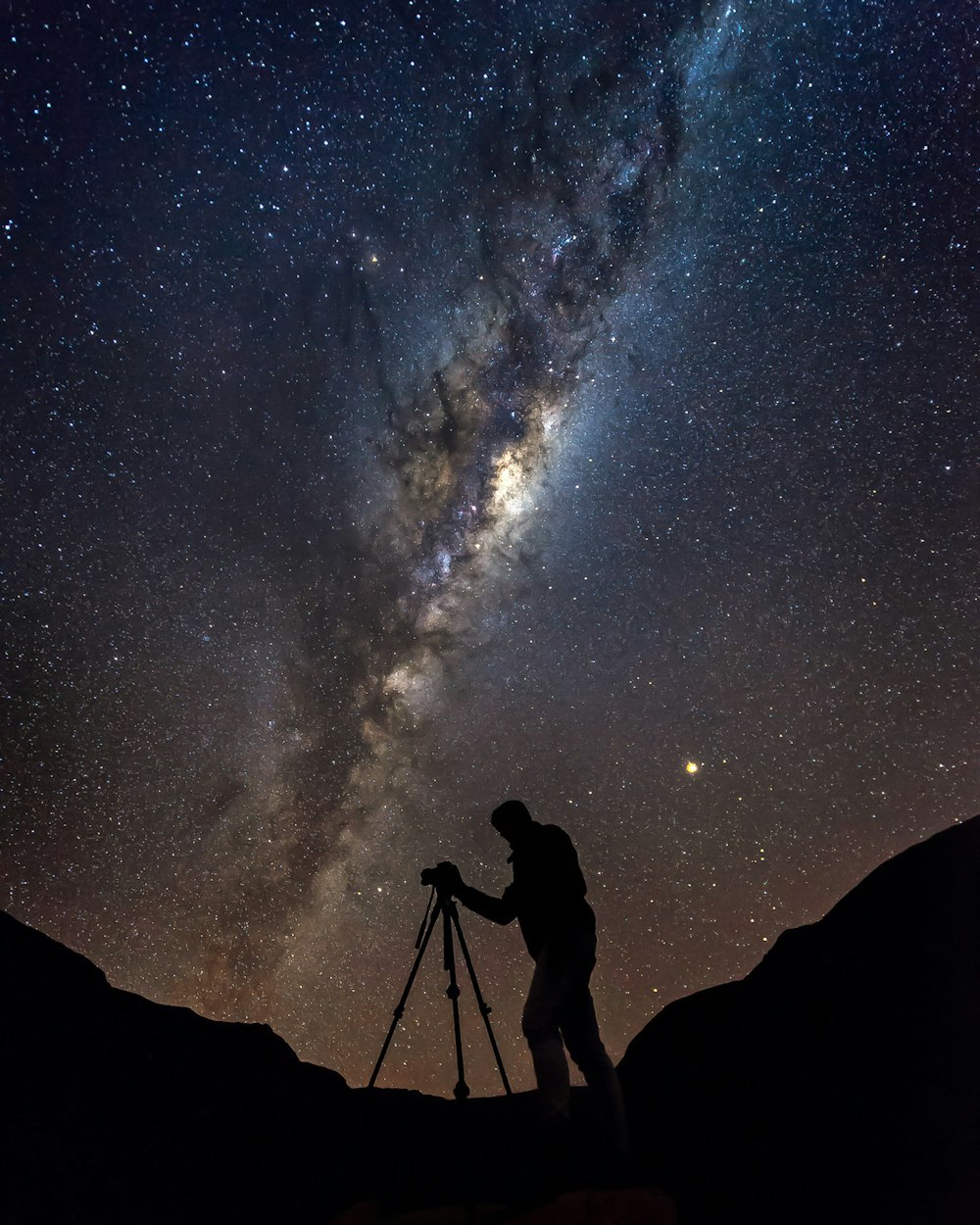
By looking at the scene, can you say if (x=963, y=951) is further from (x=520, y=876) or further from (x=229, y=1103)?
(x=229, y=1103)

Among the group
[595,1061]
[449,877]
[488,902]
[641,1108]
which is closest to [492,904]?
[488,902]

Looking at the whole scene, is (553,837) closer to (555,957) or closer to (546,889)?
(546,889)

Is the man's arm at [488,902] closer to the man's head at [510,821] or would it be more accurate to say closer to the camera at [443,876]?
the camera at [443,876]

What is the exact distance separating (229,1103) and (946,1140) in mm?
4239

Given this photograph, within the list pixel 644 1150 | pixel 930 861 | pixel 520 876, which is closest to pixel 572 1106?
pixel 644 1150

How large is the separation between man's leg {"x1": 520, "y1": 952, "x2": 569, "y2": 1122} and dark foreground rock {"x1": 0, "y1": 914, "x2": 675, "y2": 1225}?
11.5 inches

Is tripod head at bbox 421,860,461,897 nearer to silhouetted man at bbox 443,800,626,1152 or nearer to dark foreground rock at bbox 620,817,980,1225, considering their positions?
silhouetted man at bbox 443,800,626,1152

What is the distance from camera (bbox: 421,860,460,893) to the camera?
399cm

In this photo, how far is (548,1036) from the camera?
10.8 feet

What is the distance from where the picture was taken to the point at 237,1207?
359 centimetres

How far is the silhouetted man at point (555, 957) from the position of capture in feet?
10.7

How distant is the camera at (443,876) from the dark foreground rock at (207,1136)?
4.43 ft

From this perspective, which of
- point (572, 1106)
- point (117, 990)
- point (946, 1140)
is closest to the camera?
point (946, 1140)

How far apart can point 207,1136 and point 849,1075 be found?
12.5 feet
